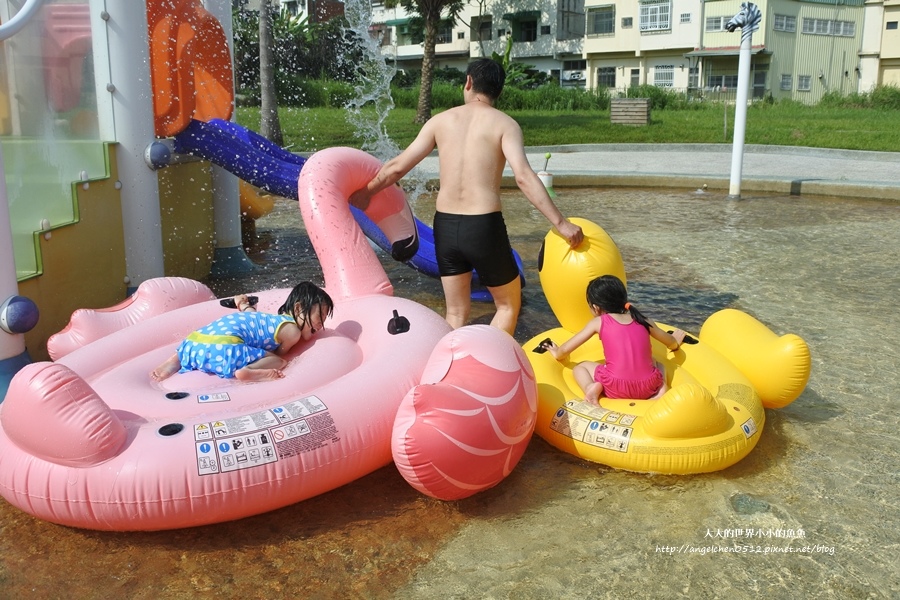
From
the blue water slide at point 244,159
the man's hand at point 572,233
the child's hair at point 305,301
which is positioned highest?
the blue water slide at point 244,159

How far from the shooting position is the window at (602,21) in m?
41.1

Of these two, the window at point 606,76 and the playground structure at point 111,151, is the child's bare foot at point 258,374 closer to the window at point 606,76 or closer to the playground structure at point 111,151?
the playground structure at point 111,151

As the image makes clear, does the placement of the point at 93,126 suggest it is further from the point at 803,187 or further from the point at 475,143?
the point at 803,187

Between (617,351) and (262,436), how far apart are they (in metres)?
1.70

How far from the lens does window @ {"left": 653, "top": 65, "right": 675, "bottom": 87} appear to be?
39750 millimetres

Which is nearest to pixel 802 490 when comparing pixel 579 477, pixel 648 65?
pixel 579 477

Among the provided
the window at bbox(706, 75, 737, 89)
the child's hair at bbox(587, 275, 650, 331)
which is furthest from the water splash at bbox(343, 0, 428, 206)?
the window at bbox(706, 75, 737, 89)

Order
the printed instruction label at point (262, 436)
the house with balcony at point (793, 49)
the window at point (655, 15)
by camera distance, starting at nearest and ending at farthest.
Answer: the printed instruction label at point (262, 436) → the house with balcony at point (793, 49) → the window at point (655, 15)

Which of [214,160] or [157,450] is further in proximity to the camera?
[214,160]

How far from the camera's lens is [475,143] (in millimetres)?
4242

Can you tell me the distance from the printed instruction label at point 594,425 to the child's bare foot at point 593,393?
6cm

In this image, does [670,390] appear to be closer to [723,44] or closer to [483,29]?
[723,44]

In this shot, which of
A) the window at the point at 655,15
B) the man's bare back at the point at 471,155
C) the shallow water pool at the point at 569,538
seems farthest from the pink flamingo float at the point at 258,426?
the window at the point at 655,15

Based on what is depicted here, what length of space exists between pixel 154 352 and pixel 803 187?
10630mm
